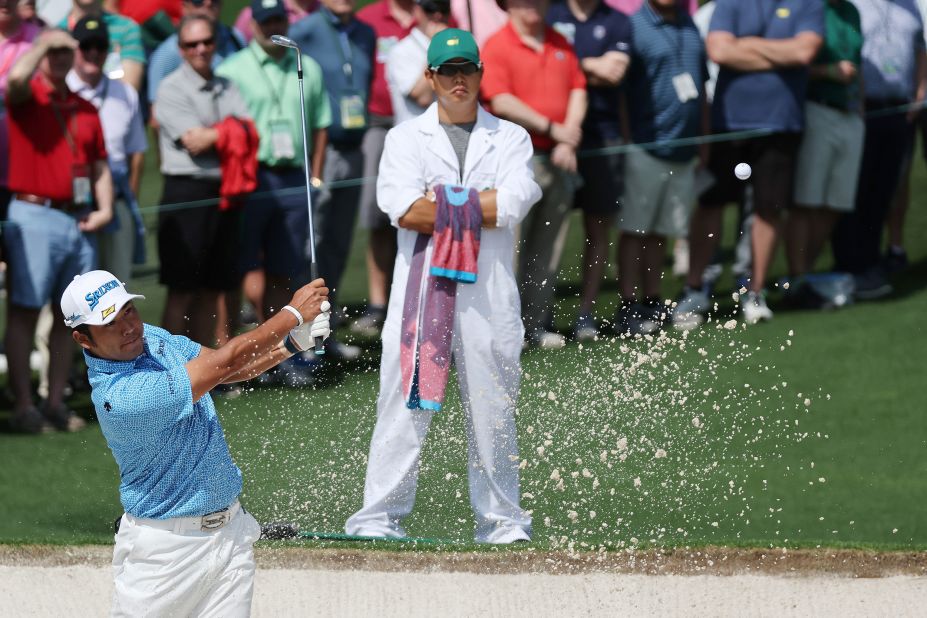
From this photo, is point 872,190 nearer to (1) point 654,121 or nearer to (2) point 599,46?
(1) point 654,121

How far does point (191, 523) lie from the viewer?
579 cm

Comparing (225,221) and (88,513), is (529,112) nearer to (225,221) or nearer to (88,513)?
(225,221)

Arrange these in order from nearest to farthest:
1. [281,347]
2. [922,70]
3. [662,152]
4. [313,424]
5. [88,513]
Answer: [281,347] → [88,513] → [313,424] → [662,152] → [922,70]

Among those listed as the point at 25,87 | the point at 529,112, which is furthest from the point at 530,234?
the point at 25,87

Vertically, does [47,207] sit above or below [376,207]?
above

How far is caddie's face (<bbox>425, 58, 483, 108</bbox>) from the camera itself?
7.59 m

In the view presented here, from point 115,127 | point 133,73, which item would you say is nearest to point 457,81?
point 115,127

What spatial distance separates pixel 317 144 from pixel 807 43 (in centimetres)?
314

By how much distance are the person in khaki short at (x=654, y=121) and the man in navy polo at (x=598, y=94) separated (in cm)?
10

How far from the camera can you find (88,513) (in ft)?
27.8

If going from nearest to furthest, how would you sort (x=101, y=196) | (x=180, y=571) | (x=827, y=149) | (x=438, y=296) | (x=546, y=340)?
(x=180, y=571)
(x=438, y=296)
(x=101, y=196)
(x=546, y=340)
(x=827, y=149)

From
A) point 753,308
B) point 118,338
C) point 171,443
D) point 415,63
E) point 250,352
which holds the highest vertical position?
point 415,63

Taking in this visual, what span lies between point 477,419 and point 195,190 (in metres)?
3.17

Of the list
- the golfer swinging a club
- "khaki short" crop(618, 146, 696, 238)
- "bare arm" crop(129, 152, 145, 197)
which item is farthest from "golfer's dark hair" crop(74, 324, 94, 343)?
"khaki short" crop(618, 146, 696, 238)
